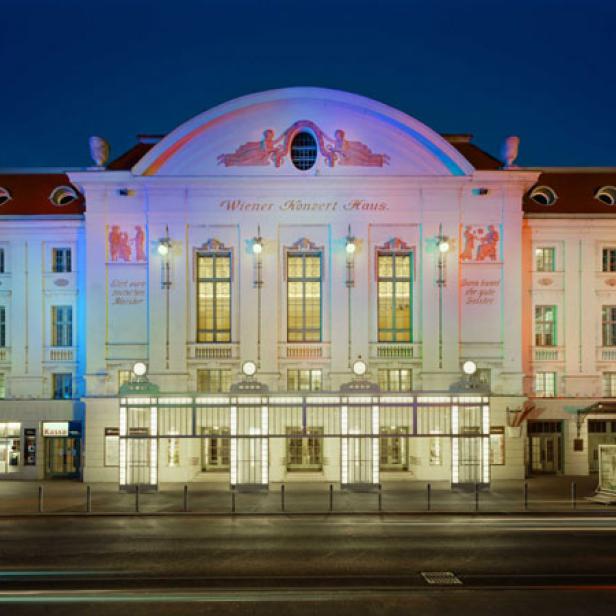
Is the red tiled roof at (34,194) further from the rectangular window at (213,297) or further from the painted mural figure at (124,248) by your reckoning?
the rectangular window at (213,297)

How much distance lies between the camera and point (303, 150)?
33.8m

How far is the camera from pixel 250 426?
31.4 meters

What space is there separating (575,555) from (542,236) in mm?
19478

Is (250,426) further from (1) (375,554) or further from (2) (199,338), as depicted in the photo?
(1) (375,554)

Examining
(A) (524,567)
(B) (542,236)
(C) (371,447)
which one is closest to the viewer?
(A) (524,567)

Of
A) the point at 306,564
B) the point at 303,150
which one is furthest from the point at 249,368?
the point at 306,564

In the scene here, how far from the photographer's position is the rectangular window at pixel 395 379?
33.8 m

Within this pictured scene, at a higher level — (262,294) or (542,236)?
(542,236)

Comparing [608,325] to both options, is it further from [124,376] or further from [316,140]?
[124,376]

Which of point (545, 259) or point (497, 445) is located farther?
point (545, 259)

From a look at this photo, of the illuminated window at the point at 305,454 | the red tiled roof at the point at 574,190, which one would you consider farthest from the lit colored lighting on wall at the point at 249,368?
the red tiled roof at the point at 574,190

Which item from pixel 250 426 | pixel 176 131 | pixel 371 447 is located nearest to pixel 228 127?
pixel 176 131

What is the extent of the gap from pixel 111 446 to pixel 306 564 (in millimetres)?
17271

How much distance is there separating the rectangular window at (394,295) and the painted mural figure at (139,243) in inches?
437
